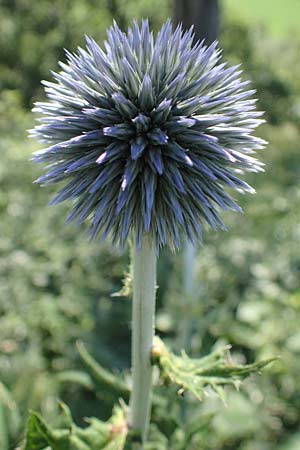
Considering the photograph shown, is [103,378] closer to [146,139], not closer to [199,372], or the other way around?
[199,372]

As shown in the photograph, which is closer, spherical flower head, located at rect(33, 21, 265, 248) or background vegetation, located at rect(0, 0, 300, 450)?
spherical flower head, located at rect(33, 21, 265, 248)

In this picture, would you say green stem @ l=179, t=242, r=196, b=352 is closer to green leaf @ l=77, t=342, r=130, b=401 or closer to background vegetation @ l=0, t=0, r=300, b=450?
background vegetation @ l=0, t=0, r=300, b=450

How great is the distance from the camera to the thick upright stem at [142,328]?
924mm

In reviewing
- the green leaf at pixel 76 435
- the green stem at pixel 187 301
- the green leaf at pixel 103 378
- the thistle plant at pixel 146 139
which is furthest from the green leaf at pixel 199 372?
the green stem at pixel 187 301

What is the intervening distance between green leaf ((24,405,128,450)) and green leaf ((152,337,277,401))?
0.19 meters

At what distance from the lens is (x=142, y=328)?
98cm

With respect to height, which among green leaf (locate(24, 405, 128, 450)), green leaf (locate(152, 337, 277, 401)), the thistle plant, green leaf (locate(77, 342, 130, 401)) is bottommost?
green leaf (locate(24, 405, 128, 450))

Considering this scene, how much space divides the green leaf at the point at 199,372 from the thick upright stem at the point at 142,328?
34mm

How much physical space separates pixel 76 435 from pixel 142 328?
267mm

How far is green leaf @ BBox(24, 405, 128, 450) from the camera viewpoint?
954mm

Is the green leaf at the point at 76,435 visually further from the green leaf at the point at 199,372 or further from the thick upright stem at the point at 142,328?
the green leaf at the point at 199,372

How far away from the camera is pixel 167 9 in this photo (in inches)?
289

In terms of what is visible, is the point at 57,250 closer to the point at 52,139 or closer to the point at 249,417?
the point at 249,417

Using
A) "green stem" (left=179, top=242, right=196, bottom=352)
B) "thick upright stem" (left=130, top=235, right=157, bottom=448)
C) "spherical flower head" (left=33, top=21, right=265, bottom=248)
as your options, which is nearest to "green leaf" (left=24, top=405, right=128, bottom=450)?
"thick upright stem" (left=130, top=235, right=157, bottom=448)
